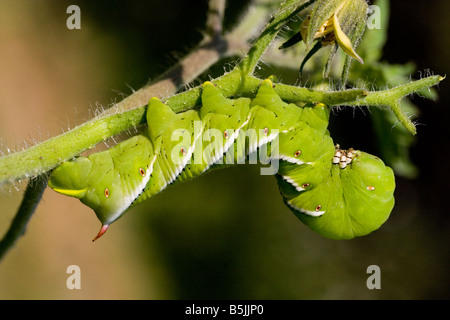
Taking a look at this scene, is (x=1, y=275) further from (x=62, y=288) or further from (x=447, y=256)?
(x=447, y=256)

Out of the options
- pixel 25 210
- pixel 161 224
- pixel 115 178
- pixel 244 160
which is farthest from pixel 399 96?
pixel 161 224

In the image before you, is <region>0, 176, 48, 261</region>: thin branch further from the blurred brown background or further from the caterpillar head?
the blurred brown background

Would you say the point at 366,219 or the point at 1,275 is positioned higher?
the point at 1,275

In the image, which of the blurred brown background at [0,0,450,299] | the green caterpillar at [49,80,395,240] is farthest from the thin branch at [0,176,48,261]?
the blurred brown background at [0,0,450,299]

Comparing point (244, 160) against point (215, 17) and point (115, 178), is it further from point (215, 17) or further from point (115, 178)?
point (215, 17)

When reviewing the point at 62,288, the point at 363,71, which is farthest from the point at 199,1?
the point at 62,288

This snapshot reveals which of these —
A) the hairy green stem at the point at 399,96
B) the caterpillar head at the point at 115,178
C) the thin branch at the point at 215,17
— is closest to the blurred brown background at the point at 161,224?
the thin branch at the point at 215,17

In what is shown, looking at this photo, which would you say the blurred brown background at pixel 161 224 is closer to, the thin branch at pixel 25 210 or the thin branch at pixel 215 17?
the thin branch at pixel 215 17
